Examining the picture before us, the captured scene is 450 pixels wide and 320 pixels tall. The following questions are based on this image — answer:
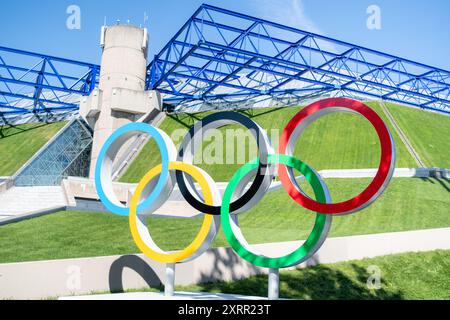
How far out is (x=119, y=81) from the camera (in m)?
51.1

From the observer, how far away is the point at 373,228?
2506cm

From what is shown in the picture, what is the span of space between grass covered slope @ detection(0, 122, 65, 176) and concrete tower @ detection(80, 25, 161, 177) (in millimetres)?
9043

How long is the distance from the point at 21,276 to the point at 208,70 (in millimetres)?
45954

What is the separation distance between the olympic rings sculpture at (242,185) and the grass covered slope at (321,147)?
2903 centimetres

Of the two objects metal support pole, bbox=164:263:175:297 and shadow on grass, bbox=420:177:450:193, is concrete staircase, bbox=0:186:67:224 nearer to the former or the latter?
metal support pole, bbox=164:263:175:297

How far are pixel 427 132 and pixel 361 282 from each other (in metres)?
42.0

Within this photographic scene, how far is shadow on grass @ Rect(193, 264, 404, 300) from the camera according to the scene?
1625 cm

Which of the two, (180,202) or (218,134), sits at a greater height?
(218,134)

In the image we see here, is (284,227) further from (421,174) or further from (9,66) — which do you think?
(9,66)

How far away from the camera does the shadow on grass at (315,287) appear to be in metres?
16.2

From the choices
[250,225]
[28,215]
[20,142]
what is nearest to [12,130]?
[20,142]

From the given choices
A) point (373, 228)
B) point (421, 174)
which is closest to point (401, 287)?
point (373, 228)

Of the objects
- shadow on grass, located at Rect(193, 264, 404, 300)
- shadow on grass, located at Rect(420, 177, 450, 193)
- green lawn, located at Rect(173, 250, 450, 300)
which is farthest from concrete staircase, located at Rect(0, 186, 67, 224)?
shadow on grass, located at Rect(420, 177, 450, 193)
